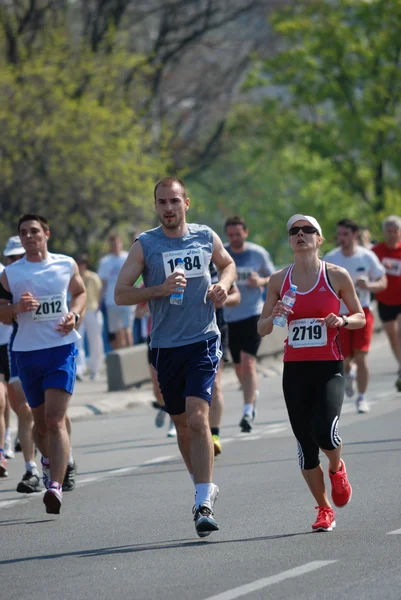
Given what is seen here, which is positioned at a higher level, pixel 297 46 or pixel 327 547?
pixel 297 46

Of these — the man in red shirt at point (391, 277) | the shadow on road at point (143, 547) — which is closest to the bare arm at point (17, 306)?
the shadow on road at point (143, 547)

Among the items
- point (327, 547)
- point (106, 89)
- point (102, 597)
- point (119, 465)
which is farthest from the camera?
point (106, 89)

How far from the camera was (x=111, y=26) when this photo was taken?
106 ft

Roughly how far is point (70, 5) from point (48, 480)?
87.1ft

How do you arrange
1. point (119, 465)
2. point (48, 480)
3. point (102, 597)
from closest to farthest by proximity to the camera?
point (102, 597) → point (48, 480) → point (119, 465)

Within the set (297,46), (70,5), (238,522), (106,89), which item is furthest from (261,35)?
(238,522)

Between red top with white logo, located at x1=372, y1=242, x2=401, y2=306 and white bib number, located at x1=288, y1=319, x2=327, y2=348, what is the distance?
9.27 m

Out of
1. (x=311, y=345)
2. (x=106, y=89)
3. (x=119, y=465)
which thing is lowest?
(x=119, y=465)

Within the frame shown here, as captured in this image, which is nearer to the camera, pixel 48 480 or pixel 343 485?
pixel 343 485

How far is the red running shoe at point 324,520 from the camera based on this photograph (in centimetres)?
823

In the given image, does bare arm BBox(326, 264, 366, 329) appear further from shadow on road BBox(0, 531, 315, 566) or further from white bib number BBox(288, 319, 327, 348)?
shadow on road BBox(0, 531, 315, 566)

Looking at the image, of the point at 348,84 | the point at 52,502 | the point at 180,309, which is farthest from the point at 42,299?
the point at 348,84

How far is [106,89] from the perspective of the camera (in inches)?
1230

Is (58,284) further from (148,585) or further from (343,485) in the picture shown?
(148,585)
